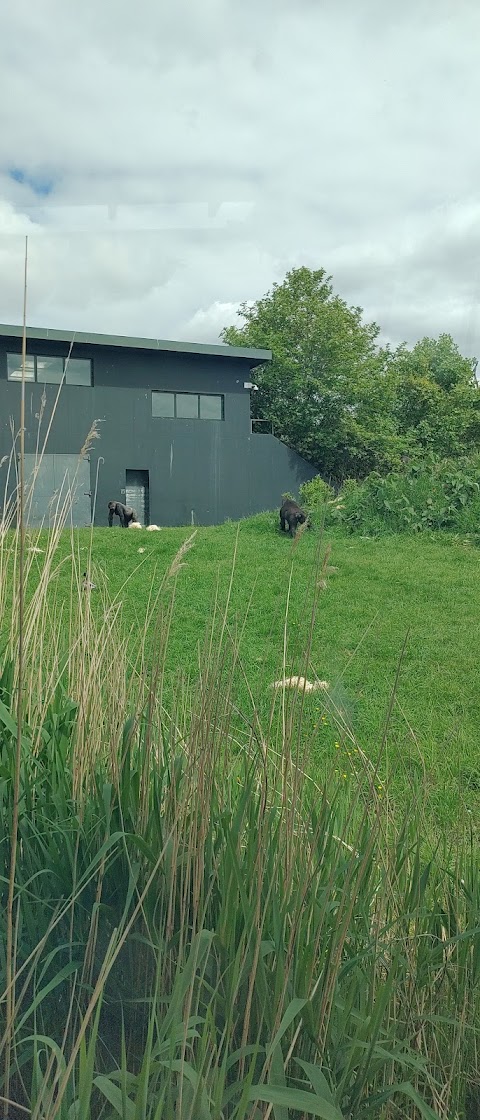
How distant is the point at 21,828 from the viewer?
1.33m

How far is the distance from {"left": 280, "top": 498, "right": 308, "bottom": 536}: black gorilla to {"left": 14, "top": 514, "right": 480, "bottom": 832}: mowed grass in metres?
0.19

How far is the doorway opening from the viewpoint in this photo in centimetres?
1334

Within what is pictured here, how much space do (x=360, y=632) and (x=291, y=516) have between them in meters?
3.58

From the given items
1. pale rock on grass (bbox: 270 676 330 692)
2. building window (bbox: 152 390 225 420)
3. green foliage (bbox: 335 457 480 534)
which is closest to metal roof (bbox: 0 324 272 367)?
building window (bbox: 152 390 225 420)

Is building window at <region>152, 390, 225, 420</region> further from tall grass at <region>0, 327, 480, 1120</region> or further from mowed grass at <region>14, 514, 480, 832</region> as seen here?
tall grass at <region>0, 327, 480, 1120</region>

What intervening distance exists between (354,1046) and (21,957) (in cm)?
46

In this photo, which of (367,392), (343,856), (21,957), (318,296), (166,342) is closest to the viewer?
(21,957)

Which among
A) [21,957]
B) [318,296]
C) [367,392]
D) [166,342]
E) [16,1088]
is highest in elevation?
[166,342]

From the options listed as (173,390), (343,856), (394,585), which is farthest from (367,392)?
(173,390)

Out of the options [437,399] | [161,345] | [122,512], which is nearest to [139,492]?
[161,345]

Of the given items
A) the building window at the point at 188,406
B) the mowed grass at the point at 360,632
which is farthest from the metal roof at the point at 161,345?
the mowed grass at the point at 360,632

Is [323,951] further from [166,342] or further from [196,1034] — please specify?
[166,342]

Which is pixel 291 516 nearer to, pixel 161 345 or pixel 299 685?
pixel 299 685

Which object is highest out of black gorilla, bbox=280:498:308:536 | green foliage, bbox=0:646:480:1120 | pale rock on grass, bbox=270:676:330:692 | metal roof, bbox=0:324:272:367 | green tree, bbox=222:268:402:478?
metal roof, bbox=0:324:272:367
